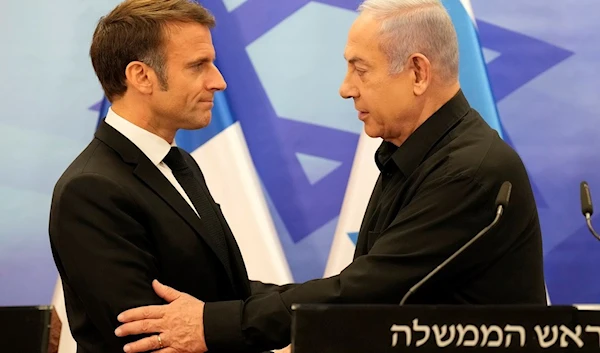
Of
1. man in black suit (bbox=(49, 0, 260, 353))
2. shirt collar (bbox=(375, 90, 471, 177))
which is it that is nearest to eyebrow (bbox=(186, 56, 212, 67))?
man in black suit (bbox=(49, 0, 260, 353))

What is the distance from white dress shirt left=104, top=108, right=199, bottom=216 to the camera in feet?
7.89

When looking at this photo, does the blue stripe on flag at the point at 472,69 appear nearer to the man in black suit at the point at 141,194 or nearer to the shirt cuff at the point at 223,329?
the man in black suit at the point at 141,194

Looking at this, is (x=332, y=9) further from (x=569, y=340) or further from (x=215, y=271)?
(x=569, y=340)

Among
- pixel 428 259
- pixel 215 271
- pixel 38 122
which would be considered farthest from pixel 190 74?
pixel 38 122

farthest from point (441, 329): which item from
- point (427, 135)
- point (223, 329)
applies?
point (427, 135)

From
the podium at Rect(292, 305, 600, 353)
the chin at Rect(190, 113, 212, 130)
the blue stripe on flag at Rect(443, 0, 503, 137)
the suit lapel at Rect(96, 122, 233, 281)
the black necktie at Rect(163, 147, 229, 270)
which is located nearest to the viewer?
the podium at Rect(292, 305, 600, 353)

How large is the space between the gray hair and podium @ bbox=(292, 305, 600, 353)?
3.09 ft

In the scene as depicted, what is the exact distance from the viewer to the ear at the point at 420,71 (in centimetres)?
237

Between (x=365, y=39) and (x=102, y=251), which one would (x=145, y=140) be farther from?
(x=365, y=39)

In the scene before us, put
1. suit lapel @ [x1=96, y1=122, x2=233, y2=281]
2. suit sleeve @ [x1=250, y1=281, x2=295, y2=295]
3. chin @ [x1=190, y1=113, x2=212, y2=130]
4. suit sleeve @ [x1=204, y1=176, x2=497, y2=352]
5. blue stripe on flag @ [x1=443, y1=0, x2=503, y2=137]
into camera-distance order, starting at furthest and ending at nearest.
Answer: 1. blue stripe on flag @ [x1=443, y1=0, x2=503, y2=137]
2. suit sleeve @ [x1=250, y1=281, x2=295, y2=295]
3. chin @ [x1=190, y1=113, x2=212, y2=130]
4. suit lapel @ [x1=96, y1=122, x2=233, y2=281]
5. suit sleeve @ [x1=204, y1=176, x2=497, y2=352]

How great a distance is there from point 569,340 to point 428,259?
0.57m

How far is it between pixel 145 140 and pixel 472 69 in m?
1.45

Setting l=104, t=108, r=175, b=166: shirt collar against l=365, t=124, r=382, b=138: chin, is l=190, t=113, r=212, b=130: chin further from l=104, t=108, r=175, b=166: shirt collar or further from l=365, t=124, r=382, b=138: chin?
l=365, t=124, r=382, b=138: chin

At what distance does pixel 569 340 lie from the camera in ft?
5.32
